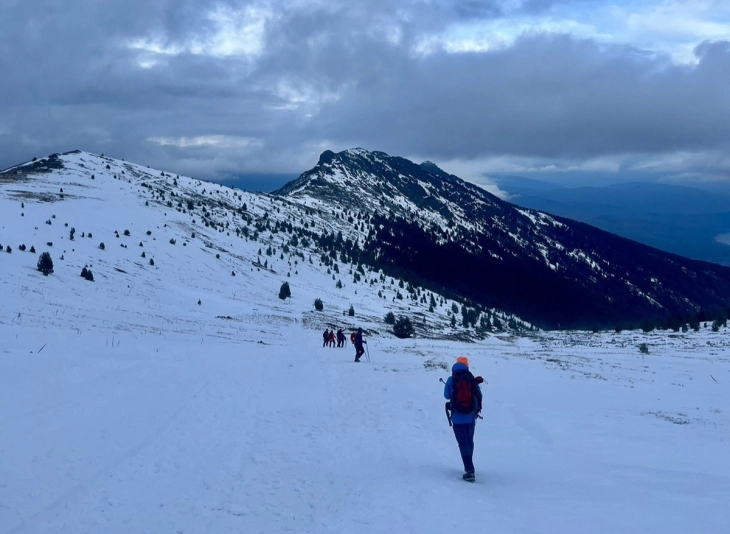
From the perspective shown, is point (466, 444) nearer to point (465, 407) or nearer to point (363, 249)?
point (465, 407)

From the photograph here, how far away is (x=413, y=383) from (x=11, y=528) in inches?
581

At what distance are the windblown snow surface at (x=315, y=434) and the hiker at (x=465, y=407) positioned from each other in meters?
0.47

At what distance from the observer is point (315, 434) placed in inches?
474

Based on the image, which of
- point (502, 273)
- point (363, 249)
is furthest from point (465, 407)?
point (502, 273)

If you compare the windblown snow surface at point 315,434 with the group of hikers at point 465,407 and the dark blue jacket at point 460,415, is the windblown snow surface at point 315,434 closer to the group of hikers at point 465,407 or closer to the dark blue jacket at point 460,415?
the group of hikers at point 465,407

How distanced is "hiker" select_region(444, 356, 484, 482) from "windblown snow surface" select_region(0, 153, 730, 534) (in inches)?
18.4

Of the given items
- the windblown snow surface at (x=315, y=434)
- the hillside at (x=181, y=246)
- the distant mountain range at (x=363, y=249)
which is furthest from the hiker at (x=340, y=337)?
the distant mountain range at (x=363, y=249)

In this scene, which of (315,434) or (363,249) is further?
(363,249)

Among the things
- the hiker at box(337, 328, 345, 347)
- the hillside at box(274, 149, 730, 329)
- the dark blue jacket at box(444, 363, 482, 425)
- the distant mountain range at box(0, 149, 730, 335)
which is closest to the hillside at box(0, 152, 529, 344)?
the distant mountain range at box(0, 149, 730, 335)

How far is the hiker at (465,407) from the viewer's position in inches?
358

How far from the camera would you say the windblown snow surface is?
7406 millimetres

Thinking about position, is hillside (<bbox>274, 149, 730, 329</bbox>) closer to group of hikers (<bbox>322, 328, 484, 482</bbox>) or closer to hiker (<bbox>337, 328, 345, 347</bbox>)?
hiker (<bbox>337, 328, 345, 347</bbox>)

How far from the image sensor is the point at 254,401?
15094mm

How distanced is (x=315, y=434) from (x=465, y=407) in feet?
14.0
